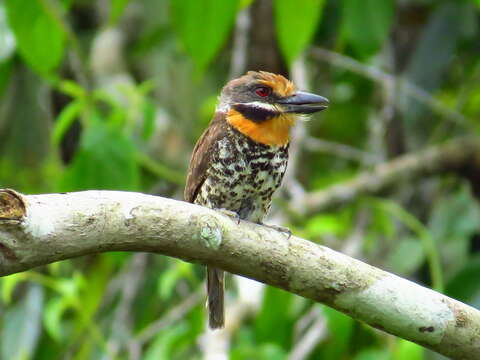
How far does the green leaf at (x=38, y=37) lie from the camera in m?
3.53

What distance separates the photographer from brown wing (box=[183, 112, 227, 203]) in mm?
3287

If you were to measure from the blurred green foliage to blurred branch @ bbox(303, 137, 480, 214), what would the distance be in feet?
0.29

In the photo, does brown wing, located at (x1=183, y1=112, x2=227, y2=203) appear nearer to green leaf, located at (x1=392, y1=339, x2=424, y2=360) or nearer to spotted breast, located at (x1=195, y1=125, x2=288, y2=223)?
spotted breast, located at (x1=195, y1=125, x2=288, y2=223)

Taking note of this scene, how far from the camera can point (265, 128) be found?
3.29 m

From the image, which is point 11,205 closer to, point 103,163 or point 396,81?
point 103,163

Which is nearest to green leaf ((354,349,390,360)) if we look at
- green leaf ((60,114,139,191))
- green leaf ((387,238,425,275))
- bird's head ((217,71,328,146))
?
green leaf ((387,238,425,275))

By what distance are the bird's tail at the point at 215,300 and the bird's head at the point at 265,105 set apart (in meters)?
0.52

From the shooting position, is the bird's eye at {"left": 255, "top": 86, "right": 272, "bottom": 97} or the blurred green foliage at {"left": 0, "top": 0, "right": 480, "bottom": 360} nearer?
the bird's eye at {"left": 255, "top": 86, "right": 272, "bottom": 97}

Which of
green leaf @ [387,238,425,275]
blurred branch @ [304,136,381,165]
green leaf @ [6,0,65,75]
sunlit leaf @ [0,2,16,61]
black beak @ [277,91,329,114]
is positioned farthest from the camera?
blurred branch @ [304,136,381,165]

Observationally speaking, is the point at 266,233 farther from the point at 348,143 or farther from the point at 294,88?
the point at 348,143

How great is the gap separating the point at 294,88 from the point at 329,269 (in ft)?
3.93

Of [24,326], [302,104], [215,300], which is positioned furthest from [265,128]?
[24,326]

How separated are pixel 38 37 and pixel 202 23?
648 millimetres

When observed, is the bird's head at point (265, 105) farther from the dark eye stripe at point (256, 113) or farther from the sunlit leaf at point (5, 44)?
the sunlit leaf at point (5, 44)
